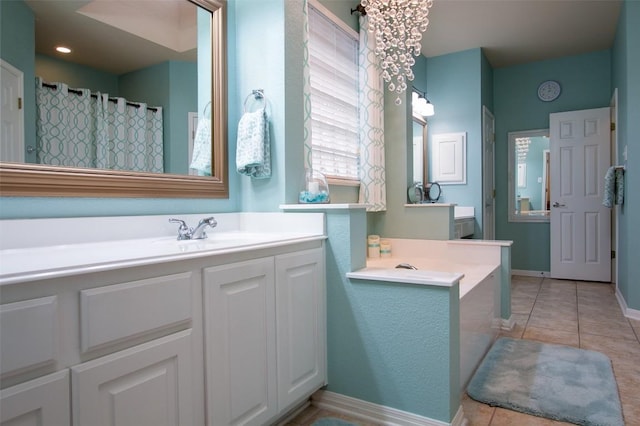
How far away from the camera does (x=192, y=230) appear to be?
179cm

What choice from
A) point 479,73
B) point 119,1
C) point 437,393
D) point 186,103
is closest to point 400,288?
point 437,393

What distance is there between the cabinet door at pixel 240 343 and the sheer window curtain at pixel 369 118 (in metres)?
1.65

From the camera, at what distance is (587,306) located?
144 inches

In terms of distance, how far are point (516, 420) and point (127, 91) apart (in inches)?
88.1

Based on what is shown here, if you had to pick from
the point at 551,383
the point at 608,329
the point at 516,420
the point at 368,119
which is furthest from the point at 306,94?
the point at 608,329

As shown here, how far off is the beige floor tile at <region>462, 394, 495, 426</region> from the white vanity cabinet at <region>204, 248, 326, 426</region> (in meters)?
0.68

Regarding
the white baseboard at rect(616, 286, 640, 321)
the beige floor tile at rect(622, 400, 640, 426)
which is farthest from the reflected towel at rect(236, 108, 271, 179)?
the white baseboard at rect(616, 286, 640, 321)

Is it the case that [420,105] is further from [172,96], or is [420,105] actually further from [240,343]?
[240,343]

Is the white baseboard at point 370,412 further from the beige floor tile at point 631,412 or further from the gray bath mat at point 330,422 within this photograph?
the beige floor tile at point 631,412

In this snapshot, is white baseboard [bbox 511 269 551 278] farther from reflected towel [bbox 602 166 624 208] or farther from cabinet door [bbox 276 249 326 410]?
cabinet door [bbox 276 249 326 410]

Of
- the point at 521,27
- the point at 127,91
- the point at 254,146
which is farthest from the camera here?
the point at 521,27

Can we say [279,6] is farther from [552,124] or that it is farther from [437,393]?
[552,124]

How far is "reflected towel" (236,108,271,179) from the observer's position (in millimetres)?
1989

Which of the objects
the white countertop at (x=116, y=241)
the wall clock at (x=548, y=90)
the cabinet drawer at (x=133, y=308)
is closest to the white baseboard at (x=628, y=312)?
the wall clock at (x=548, y=90)
